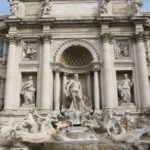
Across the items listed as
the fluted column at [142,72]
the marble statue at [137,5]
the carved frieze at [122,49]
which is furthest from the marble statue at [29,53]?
the marble statue at [137,5]

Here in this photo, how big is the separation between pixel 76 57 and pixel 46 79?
11.9 ft

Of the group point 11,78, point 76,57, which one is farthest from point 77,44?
point 11,78

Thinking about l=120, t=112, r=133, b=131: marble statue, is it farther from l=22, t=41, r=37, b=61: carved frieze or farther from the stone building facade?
l=22, t=41, r=37, b=61: carved frieze

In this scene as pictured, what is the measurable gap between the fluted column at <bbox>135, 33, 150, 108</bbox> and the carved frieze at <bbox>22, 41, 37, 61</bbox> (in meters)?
7.76

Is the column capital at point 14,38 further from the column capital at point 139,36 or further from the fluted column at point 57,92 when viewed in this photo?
the column capital at point 139,36

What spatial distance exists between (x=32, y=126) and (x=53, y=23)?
8896 mm

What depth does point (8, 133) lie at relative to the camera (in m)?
15.8

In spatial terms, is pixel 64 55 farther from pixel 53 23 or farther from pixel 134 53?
pixel 134 53

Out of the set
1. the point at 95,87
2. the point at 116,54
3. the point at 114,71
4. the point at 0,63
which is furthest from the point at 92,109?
the point at 0,63

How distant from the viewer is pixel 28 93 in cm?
2092

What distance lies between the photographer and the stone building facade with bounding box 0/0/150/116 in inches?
818

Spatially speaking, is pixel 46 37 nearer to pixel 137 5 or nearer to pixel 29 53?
pixel 29 53

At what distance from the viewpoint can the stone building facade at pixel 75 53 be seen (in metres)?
20.8

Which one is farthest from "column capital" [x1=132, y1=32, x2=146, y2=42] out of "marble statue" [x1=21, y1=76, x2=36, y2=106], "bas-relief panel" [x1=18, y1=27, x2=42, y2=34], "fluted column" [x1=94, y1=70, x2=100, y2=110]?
"marble statue" [x1=21, y1=76, x2=36, y2=106]
